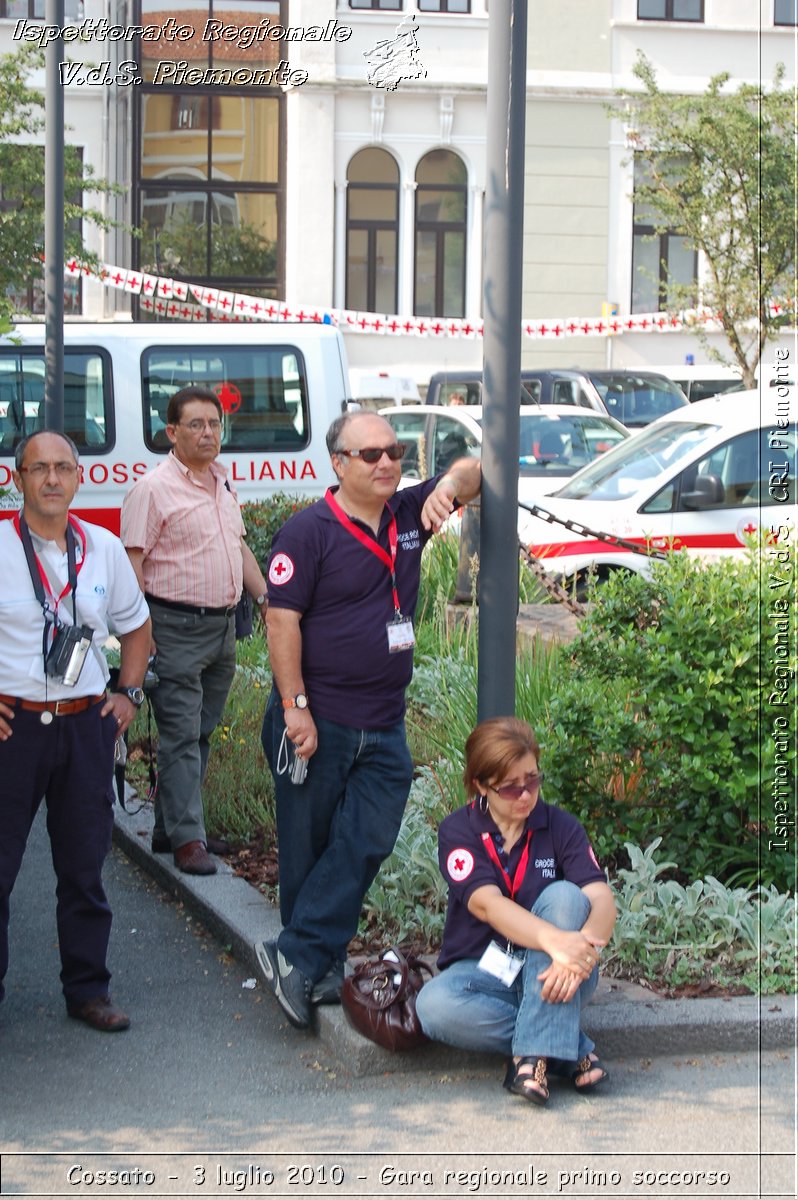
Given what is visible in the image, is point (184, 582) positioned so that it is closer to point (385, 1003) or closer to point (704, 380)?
point (385, 1003)

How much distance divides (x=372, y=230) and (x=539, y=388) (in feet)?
35.2

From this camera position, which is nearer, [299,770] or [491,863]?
[491,863]

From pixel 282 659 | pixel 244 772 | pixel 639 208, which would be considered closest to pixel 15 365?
pixel 244 772

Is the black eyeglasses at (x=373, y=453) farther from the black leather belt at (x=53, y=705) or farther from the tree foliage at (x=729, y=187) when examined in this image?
the tree foliage at (x=729, y=187)

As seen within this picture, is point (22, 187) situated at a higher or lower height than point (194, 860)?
higher

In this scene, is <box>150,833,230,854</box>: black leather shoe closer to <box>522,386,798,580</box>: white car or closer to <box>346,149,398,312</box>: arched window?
<box>522,386,798,580</box>: white car

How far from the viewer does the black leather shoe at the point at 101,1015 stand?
5.13m

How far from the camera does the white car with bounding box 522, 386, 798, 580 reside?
10922 mm

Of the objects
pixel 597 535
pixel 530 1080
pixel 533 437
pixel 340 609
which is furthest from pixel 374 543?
pixel 533 437

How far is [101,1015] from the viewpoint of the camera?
5.15 meters

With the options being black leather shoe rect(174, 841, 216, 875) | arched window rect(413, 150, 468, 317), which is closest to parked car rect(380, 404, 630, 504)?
black leather shoe rect(174, 841, 216, 875)

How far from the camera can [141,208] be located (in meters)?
34.3

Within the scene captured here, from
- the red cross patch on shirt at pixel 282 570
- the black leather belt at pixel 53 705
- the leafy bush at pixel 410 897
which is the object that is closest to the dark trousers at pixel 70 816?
the black leather belt at pixel 53 705

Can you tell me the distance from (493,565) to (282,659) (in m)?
0.81
